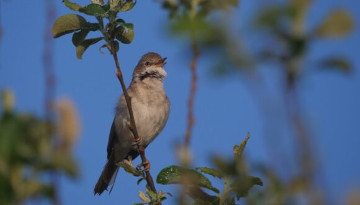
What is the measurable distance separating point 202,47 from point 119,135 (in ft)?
24.5

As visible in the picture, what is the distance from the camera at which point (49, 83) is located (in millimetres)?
1612

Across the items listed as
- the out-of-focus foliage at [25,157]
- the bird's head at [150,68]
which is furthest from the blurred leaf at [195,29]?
the bird's head at [150,68]

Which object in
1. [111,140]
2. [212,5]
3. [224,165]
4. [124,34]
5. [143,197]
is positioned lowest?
[224,165]

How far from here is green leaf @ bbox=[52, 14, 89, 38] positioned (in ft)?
15.8

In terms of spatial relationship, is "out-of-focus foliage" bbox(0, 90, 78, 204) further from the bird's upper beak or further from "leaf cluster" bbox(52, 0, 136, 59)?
the bird's upper beak

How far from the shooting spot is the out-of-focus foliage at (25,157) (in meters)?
1.53

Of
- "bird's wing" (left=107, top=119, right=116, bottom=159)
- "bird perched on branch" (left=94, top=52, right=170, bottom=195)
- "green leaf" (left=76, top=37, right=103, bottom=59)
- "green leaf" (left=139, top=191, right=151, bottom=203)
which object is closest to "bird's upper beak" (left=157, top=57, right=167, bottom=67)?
"bird perched on branch" (left=94, top=52, right=170, bottom=195)

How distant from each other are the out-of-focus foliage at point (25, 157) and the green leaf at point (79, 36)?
131 inches

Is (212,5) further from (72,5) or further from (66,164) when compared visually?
(72,5)

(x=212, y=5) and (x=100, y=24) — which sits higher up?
(x=100, y=24)

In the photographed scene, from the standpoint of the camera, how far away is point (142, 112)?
8.34 meters

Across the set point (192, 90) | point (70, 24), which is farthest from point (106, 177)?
point (192, 90)

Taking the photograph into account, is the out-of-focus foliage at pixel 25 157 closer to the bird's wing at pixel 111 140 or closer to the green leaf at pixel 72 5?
the green leaf at pixel 72 5

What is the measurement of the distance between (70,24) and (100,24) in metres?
0.28
